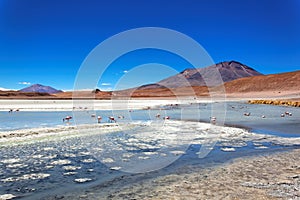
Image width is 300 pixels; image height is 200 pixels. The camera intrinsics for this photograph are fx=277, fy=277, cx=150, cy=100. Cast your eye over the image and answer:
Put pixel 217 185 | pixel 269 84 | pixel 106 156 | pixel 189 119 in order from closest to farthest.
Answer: pixel 217 185
pixel 106 156
pixel 189 119
pixel 269 84

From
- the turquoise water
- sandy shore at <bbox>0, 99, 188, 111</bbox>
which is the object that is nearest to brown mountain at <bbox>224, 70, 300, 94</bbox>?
sandy shore at <bbox>0, 99, 188, 111</bbox>

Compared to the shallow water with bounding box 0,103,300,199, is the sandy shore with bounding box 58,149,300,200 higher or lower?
lower

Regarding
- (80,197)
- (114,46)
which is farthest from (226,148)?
(114,46)

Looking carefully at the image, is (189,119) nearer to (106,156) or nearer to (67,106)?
(106,156)

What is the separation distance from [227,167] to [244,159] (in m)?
0.99

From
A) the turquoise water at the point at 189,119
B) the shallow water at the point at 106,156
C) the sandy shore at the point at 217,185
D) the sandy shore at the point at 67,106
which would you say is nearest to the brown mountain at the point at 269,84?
the sandy shore at the point at 67,106

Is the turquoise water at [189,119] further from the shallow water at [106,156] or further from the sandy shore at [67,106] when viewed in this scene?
the sandy shore at [67,106]

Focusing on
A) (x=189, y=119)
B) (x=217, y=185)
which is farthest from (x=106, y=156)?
(x=189, y=119)

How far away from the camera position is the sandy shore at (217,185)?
15.3 feet

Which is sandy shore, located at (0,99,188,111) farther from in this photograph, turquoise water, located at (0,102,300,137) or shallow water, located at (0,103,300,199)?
shallow water, located at (0,103,300,199)

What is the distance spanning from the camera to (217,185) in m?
5.20

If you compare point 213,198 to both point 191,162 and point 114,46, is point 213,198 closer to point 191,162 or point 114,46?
point 191,162

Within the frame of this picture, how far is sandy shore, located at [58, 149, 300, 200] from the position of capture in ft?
15.3

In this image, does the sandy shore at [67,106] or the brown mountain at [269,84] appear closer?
the sandy shore at [67,106]
